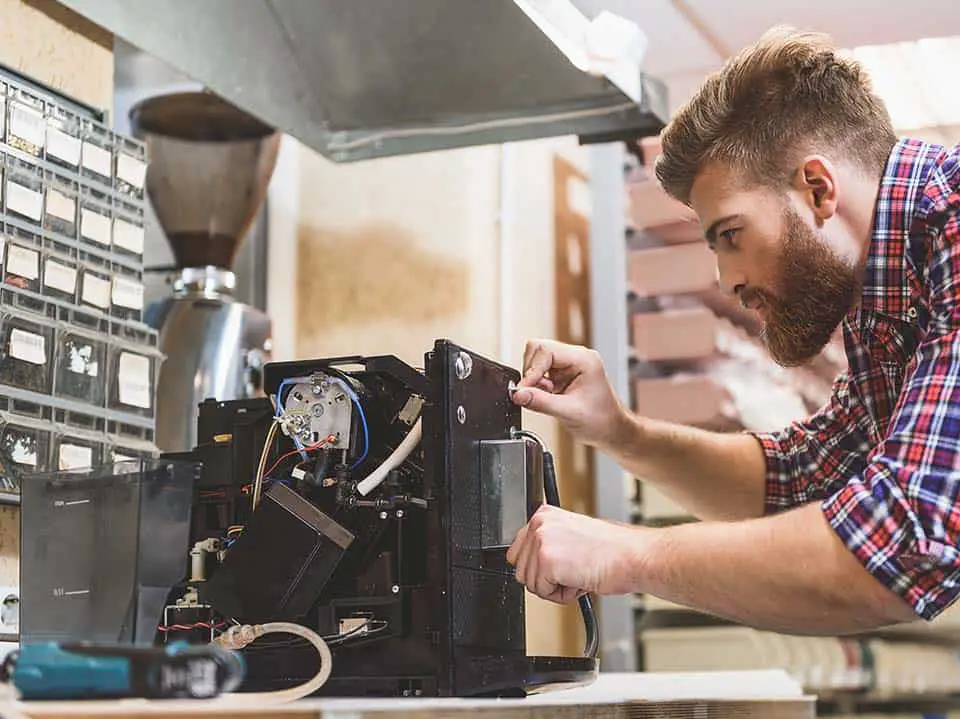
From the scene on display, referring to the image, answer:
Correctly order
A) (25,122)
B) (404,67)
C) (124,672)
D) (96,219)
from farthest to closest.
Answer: (404,67) < (96,219) < (25,122) < (124,672)

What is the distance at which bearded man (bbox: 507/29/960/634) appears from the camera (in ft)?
4.08

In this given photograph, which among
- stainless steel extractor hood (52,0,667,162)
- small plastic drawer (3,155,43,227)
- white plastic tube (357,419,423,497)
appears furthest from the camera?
stainless steel extractor hood (52,0,667,162)

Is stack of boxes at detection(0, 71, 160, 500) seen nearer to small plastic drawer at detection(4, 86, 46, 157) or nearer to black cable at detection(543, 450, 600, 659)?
small plastic drawer at detection(4, 86, 46, 157)

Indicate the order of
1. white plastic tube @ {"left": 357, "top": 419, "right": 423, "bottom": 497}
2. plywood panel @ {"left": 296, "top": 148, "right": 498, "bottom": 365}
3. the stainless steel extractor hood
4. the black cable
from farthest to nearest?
plywood panel @ {"left": 296, "top": 148, "right": 498, "bottom": 365} → the stainless steel extractor hood → the black cable → white plastic tube @ {"left": 357, "top": 419, "right": 423, "bottom": 497}

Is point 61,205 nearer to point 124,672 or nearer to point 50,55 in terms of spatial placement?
point 50,55

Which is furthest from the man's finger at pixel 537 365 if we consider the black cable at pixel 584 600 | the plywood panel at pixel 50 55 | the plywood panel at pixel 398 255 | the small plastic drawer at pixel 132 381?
the plywood panel at pixel 398 255

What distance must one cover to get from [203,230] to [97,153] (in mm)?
529

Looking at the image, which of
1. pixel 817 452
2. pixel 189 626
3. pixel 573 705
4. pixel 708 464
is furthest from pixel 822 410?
Result: pixel 189 626

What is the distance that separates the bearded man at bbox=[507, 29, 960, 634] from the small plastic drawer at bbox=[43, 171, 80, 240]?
0.68 m

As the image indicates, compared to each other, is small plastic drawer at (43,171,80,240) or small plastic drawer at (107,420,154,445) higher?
small plastic drawer at (43,171,80,240)

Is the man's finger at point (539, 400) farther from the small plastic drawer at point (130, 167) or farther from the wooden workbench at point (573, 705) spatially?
the small plastic drawer at point (130, 167)

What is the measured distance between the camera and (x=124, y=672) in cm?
85

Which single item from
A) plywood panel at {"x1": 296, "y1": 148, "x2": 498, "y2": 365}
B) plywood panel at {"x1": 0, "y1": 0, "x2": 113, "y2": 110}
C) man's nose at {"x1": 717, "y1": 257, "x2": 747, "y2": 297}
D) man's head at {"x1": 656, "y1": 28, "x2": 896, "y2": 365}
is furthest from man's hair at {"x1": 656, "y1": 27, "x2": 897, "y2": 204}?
plywood panel at {"x1": 296, "y1": 148, "x2": 498, "y2": 365}

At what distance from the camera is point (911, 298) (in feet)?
4.98
